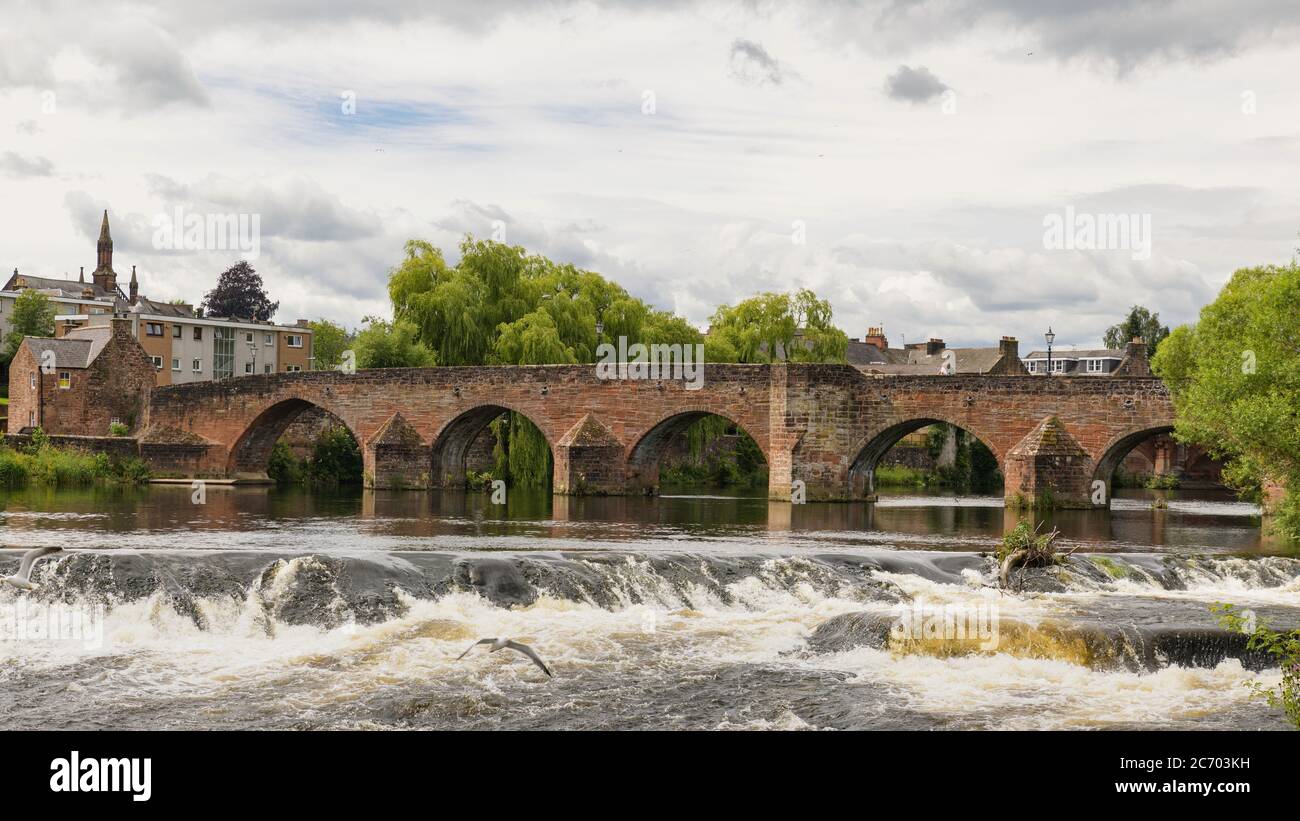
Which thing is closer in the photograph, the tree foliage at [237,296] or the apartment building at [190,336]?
the apartment building at [190,336]

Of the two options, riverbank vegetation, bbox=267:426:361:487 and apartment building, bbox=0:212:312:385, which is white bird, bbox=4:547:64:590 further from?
apartment building, bbox=0:212:312:385

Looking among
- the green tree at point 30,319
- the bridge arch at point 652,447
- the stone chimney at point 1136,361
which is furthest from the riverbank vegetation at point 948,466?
the green tree at point 30,319

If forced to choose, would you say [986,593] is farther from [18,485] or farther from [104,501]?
[18,485]

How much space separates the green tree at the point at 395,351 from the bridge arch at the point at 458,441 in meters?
3.08

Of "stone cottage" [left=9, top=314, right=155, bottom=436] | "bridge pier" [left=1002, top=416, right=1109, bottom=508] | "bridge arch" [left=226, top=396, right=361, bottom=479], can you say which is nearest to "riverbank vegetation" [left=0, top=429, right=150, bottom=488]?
"bridge arch" [left=226, top=396, right=361, bottom=479]

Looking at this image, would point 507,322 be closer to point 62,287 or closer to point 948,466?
point 948,466

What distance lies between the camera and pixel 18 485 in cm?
3912

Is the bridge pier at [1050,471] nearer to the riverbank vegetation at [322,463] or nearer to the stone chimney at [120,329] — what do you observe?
the riverbank vegetation at [322,463]

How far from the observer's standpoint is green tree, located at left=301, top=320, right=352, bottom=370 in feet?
281

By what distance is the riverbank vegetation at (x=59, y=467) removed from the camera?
3947cm

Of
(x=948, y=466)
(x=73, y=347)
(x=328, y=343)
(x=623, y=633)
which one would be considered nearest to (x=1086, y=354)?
(x=948, y=466)

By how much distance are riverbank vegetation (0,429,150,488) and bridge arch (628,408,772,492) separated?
54.1 ft

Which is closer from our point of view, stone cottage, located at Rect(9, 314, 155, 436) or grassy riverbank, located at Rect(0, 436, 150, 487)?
grassy riverbank, located at Rect(0, 436, 150, 487)
